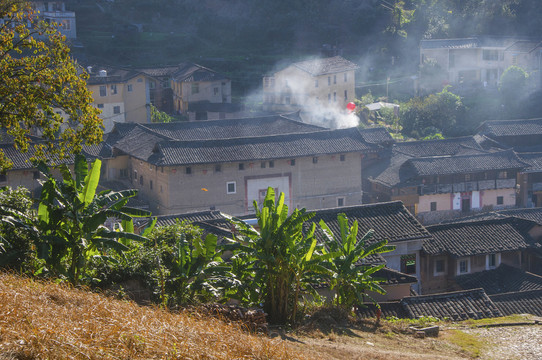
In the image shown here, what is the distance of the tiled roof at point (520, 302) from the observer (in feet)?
60.3

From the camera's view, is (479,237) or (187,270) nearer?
(187,270)

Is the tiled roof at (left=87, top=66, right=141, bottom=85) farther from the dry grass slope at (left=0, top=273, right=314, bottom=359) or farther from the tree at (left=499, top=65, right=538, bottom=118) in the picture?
the dry grass slope at (left=0, top=273, right=314, bottom=359)

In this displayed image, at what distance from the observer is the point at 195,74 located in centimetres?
4609

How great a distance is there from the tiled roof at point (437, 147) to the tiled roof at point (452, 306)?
19237mm

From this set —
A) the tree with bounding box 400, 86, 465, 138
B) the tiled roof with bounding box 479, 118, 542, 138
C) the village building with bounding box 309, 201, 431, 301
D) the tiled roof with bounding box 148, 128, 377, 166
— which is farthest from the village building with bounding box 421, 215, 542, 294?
the tree with bounding box 400, 86, 465, 138

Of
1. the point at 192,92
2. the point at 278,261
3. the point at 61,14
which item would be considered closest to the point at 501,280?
the point at 278,261

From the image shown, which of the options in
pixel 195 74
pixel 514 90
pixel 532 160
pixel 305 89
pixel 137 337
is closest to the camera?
pixel 137 337

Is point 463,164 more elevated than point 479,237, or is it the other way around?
point 463,164

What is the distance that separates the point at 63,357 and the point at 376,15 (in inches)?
2285

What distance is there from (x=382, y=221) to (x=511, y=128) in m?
20.9

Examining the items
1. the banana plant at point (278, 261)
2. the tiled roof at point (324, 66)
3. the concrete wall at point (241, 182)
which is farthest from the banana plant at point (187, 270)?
the tiled roof at point (324, 66)

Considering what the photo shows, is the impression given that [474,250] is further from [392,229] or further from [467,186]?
[467,186]

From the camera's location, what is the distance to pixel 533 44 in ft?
174

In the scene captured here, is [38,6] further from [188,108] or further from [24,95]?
[24,95]
